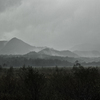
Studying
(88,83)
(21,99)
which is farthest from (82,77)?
(21,99)

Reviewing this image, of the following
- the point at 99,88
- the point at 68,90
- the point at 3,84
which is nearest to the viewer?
the point at 99,88

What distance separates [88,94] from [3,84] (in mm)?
13735

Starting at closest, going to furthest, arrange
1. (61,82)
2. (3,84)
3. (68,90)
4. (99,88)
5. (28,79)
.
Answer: (99,88)
(28,79)
(68,90)
(61,82)
(3,84)

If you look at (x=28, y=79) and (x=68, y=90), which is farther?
(x=68, y=90)

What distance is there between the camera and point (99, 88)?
14.9 metres

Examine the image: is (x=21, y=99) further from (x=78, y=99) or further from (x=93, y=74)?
(x=93, y=74)

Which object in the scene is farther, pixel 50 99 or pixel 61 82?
pixel 61 82

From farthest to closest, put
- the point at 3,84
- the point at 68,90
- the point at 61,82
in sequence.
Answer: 1. the point at 3,84
2. the point at 61,82
3. the point at 68,90

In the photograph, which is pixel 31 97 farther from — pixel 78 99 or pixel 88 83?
pixel 88 83

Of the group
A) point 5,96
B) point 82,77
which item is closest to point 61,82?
point 82,77

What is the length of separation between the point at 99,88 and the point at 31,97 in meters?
7.17

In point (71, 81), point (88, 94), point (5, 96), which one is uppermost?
point (71, 81)

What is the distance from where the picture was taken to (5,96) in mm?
18578

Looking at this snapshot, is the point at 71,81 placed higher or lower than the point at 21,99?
higher
